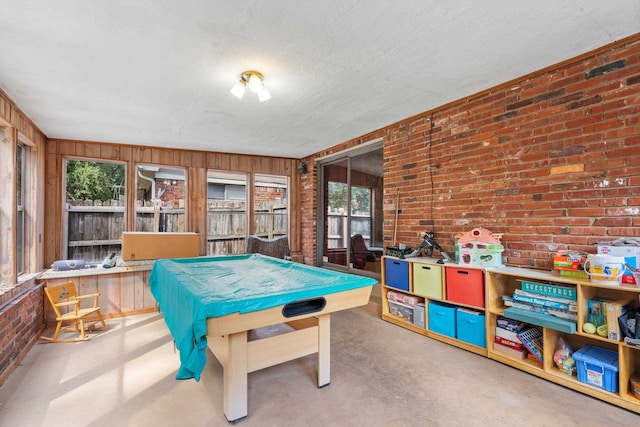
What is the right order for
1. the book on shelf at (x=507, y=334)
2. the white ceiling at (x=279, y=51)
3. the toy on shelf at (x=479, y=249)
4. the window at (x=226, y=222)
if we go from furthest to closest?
the window at (x=226, y=222) → the toy on shelf at (x=479, y=249) → the book on shelf at (x=507, y=334) → the white ceiling at (x=279, y=51)

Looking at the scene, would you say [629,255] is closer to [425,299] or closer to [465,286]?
[465,286]

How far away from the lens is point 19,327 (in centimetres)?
283

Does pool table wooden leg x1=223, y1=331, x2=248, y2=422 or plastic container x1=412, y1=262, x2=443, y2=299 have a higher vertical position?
plastic container x1=412, y1=262, x2=443, y2=299

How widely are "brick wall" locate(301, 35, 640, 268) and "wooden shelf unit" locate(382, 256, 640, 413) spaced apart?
294mm

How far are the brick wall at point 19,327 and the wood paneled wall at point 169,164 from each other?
113 cm

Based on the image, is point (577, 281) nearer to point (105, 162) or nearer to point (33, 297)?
point (33, 297)

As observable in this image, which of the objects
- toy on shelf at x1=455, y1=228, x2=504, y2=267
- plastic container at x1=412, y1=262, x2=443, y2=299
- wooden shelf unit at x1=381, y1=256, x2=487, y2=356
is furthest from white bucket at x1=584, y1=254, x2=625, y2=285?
plastic container at x1=412, y1=262, x2=443, y2=299

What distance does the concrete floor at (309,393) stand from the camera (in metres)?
1.92

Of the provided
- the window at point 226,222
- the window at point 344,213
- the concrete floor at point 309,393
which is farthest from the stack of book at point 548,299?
the window at point 226,222

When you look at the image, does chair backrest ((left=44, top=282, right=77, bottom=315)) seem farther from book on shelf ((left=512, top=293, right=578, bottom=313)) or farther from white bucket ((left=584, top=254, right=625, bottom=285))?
white bucket ((left=584, top=254, right=625, bottom=285))

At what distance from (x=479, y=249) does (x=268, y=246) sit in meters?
3.35

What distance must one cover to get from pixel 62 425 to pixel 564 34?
13.6ft

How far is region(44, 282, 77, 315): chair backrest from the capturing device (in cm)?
333

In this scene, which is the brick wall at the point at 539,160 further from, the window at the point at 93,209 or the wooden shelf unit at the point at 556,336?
the window at the point at 93,209
